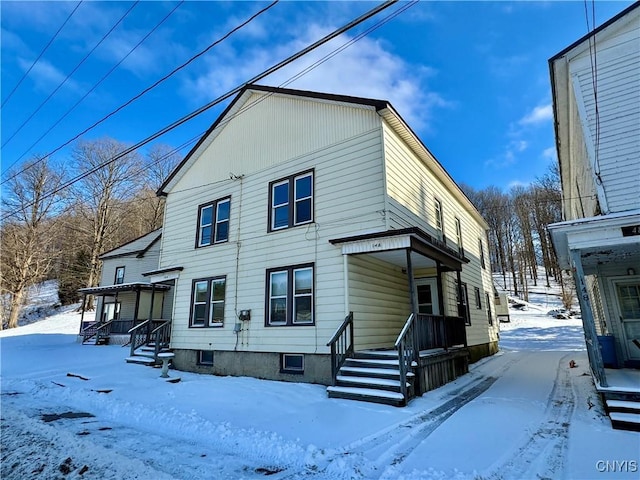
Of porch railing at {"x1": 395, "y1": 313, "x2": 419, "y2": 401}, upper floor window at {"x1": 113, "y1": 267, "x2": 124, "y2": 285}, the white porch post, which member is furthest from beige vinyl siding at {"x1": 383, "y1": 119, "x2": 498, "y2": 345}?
upper floor window at {"x1": 113, "y1": 267, "x2": 124, "y2": 285}

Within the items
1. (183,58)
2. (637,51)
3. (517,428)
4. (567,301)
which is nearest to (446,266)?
(517,428)

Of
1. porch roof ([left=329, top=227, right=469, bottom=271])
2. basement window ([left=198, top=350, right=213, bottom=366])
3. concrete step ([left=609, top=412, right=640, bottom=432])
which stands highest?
porch roof ([left=329, top=227, right=469, bottom=271])

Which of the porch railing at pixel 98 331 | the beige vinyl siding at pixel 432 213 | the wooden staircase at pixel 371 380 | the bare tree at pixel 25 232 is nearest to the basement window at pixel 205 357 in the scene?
the wooden staircase at pixel 371 380

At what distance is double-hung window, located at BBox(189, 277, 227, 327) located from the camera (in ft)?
38.4

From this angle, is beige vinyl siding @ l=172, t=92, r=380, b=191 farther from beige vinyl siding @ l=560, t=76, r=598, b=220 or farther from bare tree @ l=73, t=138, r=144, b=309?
bare tree @ l=73, t=138, r=144, b=309

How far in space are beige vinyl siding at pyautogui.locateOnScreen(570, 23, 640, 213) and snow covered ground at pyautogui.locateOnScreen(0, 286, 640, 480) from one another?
181 inches

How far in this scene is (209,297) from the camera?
472 inches

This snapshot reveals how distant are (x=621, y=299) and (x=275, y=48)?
438 inches

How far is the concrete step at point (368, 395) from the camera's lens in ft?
22.2

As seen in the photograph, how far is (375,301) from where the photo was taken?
9.75m

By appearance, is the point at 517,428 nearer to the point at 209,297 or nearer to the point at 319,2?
the point at 319,2

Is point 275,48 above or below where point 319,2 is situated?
below

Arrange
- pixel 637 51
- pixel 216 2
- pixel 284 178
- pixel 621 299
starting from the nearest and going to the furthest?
pixel 216 2 < pixel 637 51 < pixel 621 299 < pixel 284 178

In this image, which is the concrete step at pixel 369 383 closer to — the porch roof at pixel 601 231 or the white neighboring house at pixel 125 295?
the porch roof at pixel 601 231
